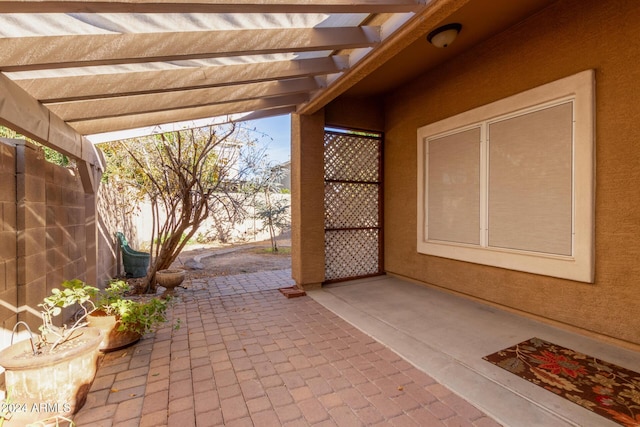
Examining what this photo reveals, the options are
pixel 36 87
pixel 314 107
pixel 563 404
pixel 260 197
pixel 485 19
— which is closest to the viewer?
pixel 563 404

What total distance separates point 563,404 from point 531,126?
123 inches

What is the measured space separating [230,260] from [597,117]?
27.1 feet

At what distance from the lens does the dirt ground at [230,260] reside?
7.19 m

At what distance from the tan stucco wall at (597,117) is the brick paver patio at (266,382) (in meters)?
2.14

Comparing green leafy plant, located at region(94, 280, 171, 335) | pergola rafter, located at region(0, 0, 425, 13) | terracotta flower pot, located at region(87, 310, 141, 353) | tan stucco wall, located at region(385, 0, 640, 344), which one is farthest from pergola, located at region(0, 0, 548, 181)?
terracotta flower pot, located at region(87, 310, 141, 353)

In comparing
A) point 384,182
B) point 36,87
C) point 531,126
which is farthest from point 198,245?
point 531,126

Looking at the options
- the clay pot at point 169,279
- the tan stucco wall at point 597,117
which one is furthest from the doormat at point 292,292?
the tan stucco wall at point 597,117

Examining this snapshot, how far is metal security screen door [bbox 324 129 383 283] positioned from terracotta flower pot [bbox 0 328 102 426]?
3.97 m

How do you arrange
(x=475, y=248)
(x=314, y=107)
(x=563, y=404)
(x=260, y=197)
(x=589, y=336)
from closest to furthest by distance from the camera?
1. (x=563, y=404)
2. (x=589, y=336)
3. (x=475, y=248)
4. (x=314, y=107)
5. (x=260, y=197)

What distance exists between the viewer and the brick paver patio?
210 centimetres

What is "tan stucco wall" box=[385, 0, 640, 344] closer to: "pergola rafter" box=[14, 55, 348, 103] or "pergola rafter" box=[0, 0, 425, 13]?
"pergola rafter" box=[0, 0, 425, 13]

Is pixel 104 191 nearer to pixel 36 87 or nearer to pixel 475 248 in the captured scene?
pixel 36 87

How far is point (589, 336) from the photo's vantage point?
323 cm

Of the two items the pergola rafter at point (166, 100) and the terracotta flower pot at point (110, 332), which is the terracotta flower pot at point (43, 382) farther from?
the pergola rafter at point (166, 100)
